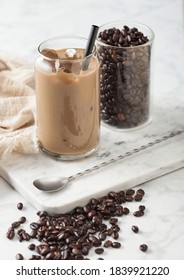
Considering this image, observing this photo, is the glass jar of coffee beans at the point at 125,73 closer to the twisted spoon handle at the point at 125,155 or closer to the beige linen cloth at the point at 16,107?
the twisted spoon handle at the point at 125,155

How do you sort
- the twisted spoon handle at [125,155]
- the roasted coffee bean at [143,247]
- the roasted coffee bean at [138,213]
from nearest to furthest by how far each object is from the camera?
the roasted coffee bean at [143,247] → the roasted coffee bean at [138,213] → the twisted spoon handle at [125,155]

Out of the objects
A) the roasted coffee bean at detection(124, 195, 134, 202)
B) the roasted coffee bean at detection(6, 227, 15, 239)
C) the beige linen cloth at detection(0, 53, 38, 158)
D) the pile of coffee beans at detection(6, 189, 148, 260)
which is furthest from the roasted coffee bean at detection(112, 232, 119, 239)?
the beige linen cloth at detection(0, 53, 38, 158)

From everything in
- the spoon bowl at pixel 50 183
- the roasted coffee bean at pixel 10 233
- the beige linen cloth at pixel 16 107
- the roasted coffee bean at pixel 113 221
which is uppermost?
the beige linen cloth at pixel 16 107

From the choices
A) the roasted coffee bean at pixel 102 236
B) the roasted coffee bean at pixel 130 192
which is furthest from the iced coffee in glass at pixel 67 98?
Answer: the roasted coffee bean at pixel 102 236

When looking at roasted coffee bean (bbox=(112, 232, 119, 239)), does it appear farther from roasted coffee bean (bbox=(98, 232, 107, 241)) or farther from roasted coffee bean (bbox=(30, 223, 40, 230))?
roasted coffee bean (bbox=(30, 223, 40, 230))

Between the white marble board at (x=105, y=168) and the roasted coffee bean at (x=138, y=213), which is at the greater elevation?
the white marble board at (x=105, y=168)

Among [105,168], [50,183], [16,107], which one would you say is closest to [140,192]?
[105,168]
